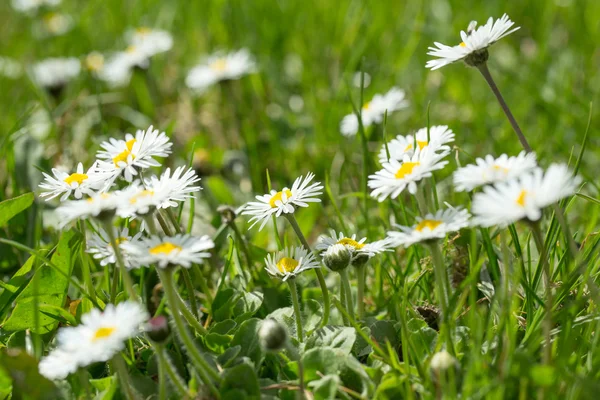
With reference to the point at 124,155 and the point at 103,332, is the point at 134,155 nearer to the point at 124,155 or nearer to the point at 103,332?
the point at 124,155

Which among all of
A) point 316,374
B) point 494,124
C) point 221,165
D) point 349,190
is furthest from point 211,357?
point 494,124

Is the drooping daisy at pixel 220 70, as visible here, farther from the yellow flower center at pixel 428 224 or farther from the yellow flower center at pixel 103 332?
the yellow flower center at pixel 103 332

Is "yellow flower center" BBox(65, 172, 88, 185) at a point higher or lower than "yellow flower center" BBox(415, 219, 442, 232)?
higher

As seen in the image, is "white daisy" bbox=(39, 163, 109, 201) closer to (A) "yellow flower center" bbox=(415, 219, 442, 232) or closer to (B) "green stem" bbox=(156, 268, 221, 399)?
(B) "green stem" bbox=(156, 268, 221, 399)

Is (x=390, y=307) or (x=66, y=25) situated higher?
(x=66, y=25)

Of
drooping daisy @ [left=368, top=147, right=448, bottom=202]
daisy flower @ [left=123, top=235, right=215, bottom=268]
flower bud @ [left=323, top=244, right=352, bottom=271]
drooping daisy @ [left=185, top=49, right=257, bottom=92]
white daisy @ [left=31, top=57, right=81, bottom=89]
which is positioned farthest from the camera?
white daisy @ [left=31, top=57, right=81, bottom=89]

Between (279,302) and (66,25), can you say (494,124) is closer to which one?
(279,302)

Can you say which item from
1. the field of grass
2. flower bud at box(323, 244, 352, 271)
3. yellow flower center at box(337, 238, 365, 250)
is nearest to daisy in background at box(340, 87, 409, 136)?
the field of grass
